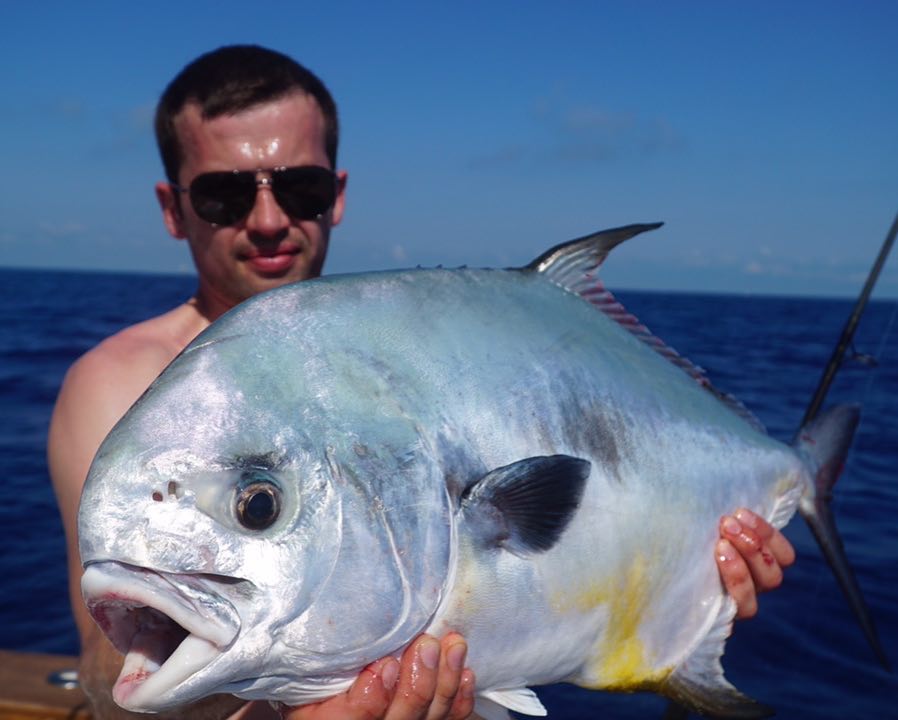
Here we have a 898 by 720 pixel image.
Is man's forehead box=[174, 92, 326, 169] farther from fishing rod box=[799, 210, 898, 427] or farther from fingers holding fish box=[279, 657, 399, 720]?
fishing rod box=[799, 210, 898, 427]

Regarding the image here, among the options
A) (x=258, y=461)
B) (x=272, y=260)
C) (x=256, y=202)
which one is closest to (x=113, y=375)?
(x=272, y=260)

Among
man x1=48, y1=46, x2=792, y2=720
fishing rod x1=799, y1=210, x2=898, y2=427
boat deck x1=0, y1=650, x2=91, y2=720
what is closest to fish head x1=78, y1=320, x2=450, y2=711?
man x1=48, y1=46, x2=792, y2=720

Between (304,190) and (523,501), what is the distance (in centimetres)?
171

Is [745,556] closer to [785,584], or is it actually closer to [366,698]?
[366,698]

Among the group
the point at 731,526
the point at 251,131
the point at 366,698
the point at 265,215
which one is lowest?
the point at 366,698

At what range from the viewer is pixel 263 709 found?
2754 millimetres

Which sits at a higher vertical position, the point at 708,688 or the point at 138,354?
the point at 138,354

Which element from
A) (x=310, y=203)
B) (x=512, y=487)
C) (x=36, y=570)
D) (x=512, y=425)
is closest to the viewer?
(x=512, y=487)

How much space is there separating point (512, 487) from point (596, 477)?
337mm

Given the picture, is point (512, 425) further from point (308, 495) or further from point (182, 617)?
point (182, 617)

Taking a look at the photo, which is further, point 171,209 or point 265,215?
point 171,209

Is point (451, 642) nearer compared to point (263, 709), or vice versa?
point (451, 642)

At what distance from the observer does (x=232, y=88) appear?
3.00m

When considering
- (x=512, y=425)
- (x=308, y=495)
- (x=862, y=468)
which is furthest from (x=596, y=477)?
(x=862, y=468)
